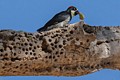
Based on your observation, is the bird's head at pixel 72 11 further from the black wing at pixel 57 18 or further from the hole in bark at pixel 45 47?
the hole in bark at pixel 45 47

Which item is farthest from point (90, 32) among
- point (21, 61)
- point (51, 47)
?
point (21, 61)

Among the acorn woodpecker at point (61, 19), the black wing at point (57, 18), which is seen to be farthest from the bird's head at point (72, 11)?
the black wing at point (57, 18)

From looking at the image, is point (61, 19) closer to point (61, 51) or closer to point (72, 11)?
point (72, 11)

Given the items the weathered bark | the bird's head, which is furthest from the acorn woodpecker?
the weathered bark

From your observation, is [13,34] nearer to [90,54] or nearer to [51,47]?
[51,47]

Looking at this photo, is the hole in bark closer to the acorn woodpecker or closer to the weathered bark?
the weathered bark

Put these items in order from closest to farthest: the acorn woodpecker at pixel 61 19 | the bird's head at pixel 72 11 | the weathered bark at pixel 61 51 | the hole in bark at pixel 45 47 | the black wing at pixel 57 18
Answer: the weathered bark at pixel 61 51, the hole in bark at pixel 45 47, the acorn woodpecker at pixel 61 19, the black wing at pixel 57 18, the bird's head at pixel 72 11

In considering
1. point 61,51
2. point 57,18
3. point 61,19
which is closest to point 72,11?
point 61,19
